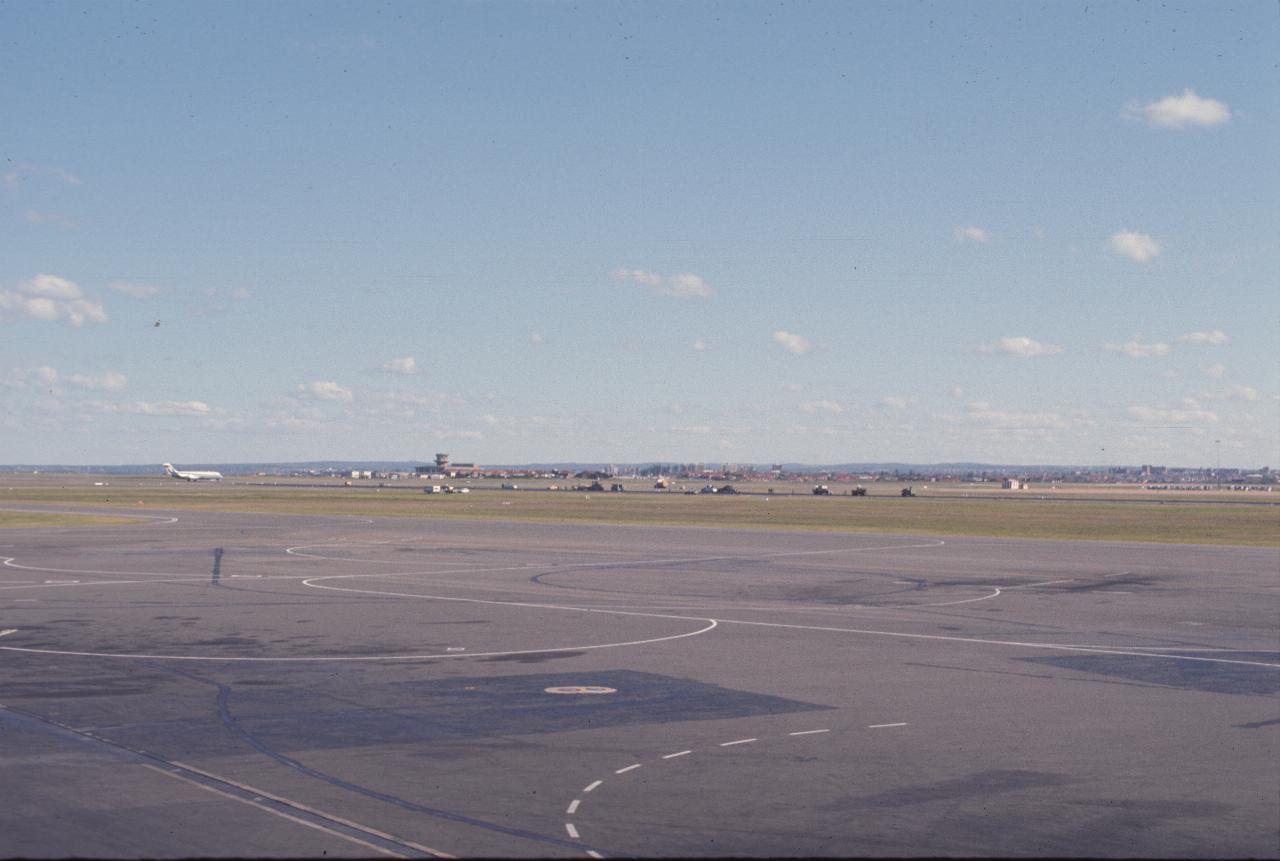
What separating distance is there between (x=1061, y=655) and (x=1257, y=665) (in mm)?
3590

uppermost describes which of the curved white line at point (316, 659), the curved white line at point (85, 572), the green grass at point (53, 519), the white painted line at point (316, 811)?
the white painted line at point (316, 811)

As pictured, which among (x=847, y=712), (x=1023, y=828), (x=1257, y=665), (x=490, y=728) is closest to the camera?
(x=1023, y=828)

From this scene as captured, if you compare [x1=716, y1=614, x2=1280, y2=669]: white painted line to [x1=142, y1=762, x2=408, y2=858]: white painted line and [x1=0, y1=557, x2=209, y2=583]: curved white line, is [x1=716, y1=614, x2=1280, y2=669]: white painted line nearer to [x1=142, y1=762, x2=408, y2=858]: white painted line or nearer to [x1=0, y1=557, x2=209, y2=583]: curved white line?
[x1=142, y1=762, x2=408, y2=858]: white painted line

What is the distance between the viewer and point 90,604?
34500 millimetres

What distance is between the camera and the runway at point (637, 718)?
41.8 ft

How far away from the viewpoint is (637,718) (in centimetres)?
1872

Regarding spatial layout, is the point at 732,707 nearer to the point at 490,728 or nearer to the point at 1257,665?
the point at 490,728

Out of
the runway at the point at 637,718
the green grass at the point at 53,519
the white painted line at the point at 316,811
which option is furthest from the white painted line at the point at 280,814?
the green grass at the point at 53,519

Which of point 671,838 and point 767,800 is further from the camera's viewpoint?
point 767,800

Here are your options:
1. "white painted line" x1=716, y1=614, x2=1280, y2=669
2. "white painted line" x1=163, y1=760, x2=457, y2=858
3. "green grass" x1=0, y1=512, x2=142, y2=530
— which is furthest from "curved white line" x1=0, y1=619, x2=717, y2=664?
"green grass" x1=0, y1=512, x2=142, y2=530

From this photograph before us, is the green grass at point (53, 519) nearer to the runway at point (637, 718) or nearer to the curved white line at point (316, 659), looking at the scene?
the runway at point (637, 718)

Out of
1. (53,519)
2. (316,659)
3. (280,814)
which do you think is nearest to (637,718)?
(280,814)

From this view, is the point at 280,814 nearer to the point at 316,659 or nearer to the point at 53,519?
the point at 316,659

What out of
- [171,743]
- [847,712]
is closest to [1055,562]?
[847,712]
